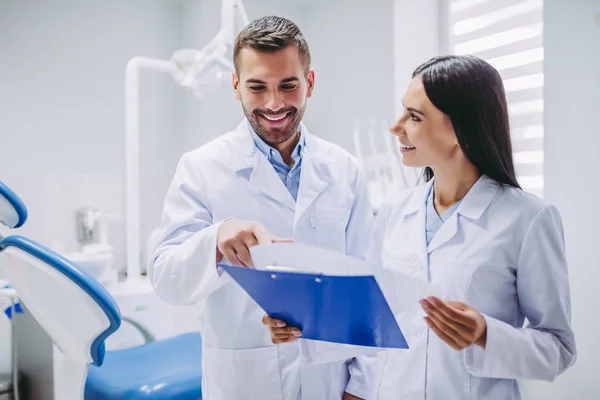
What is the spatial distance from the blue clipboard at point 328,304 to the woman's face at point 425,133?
356 millimetres

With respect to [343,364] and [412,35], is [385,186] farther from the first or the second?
[343,364]

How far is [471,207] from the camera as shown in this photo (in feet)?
3.05

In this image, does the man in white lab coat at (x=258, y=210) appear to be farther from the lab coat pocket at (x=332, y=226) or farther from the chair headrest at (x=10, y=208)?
the chair headrest at (x=10, y=208)

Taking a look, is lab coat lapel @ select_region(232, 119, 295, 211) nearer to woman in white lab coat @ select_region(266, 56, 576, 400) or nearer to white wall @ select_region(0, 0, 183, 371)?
woman in white lab coat @ select_region(266, 56, 576, 400)

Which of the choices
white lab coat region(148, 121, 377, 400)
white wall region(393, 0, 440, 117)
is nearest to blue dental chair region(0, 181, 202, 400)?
white lab coat region(148, 121, 377, 400)

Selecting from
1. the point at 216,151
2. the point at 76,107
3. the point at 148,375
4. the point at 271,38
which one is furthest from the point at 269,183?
the point at 76,107

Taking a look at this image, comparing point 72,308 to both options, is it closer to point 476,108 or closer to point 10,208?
point 10,208

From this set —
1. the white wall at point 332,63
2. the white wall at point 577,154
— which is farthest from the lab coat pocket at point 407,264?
the white wall at point 332,63

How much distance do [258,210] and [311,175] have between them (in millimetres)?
146

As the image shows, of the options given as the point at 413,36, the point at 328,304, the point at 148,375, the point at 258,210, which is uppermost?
the point at 413,36

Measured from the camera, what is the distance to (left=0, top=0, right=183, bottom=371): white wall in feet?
8.48

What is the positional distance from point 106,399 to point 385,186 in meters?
1.29

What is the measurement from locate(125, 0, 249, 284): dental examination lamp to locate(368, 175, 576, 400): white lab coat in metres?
1.32

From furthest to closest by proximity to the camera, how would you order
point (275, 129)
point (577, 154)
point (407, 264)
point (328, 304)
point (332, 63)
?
point (332, 63), point (577, 154), point (275, 129), point (407, 264), point (328, 304)
